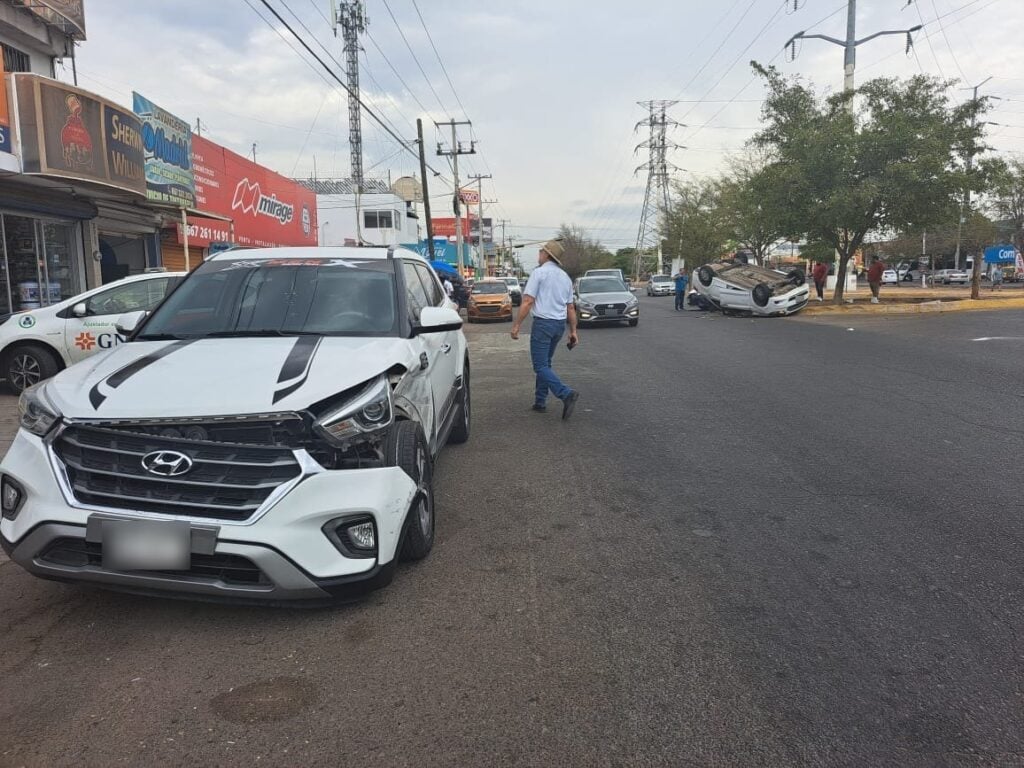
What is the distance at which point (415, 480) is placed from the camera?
3670 mm

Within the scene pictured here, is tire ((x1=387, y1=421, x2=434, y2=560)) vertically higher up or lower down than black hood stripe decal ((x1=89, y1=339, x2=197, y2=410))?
lower down

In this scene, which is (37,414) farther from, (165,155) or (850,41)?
(850,41)

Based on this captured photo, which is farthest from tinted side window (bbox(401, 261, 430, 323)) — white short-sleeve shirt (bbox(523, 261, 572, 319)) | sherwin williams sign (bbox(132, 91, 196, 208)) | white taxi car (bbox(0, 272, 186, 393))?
sherwin williams sign (bbox(132, 91, 196, 208))

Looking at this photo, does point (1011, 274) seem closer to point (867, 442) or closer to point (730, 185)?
point (730, 185)

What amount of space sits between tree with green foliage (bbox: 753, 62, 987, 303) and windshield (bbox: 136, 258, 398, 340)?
19770 millimetres

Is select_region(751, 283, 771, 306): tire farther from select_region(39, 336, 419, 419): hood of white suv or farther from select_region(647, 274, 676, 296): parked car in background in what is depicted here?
select_region(647, 274, 676, 296): parked car in background

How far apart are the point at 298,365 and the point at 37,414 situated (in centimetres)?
119

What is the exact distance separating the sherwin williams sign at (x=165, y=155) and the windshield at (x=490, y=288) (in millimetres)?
10626

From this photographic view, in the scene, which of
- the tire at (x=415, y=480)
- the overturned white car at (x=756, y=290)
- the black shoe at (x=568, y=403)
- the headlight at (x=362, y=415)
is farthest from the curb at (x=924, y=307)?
the headlight at (x=362, y=415)

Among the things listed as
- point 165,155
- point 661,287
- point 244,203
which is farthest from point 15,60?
point 661,287

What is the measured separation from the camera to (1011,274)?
52219 mm

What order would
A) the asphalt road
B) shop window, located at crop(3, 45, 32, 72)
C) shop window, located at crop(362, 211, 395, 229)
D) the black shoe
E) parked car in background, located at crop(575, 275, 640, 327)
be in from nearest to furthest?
the asphalt road
the black shoe
shop window, located at crop(3, 45, 32, 72)
parked car in background, located at crop(575, 275, 640, 327)
shop window, located at crop(362, 211, 395, 229)

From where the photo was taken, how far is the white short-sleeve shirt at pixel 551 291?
783 centimetres

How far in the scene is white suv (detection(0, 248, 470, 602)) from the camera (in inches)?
121
